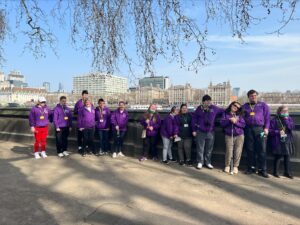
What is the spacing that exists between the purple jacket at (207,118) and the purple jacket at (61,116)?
367cm

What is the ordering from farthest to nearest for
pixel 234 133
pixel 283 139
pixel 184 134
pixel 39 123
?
pixel 39 123, pixel 184 134, pixel 234 133, pixel 283 139

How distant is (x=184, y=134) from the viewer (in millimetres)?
8109

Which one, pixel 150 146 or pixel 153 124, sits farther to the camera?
pixel 150 146

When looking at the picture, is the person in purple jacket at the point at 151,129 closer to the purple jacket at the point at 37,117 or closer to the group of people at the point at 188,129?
the group of people at the point at 188,129

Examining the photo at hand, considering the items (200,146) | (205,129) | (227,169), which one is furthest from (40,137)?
(227,169)

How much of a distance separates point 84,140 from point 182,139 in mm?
2717

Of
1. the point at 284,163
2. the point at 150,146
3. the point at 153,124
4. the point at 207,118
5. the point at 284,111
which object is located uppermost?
the point at 284,111

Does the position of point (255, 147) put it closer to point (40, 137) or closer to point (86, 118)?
point (86, 118)

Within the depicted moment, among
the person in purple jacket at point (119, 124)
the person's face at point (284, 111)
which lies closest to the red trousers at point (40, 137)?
the person in purple jacket at point (119, 124)

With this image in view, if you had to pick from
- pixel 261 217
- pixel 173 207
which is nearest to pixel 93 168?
pixel 173 207

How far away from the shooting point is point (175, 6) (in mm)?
5004

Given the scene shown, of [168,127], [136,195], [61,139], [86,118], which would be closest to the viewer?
[136,195]

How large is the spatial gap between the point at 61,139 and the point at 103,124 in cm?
122

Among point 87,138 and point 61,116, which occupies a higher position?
point 61,116
